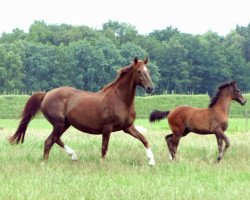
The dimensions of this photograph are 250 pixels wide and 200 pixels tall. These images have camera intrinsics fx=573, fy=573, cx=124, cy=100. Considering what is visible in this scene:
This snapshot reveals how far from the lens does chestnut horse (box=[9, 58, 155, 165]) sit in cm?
1162

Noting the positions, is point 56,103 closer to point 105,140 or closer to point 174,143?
point 105,140

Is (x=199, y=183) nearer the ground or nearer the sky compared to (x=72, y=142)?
nearer the sky

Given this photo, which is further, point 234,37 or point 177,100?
point 234,37

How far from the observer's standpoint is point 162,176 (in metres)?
9.66

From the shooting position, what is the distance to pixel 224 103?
13.3 meters

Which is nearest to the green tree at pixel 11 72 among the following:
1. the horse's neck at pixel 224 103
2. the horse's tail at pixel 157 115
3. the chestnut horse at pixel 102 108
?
the horse's tail at pixel 157 115

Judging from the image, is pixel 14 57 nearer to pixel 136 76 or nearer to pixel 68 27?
pixel 68 27

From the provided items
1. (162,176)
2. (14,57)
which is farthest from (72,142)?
(14,57)

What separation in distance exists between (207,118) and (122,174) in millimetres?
4054

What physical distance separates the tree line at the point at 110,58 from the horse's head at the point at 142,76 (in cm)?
6108

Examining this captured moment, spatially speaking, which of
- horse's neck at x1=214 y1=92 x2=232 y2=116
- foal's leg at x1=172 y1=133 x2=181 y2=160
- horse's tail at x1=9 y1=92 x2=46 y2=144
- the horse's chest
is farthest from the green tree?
the horse's chest

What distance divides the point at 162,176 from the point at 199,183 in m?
0.99

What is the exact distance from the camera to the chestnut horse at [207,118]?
43.0 ft

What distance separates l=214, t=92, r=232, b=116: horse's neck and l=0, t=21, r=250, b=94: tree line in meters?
59.3
